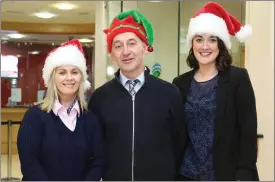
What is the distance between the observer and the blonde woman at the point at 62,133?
49.9 inches

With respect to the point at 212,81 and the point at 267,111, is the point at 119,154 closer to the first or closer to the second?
the point at 212,81

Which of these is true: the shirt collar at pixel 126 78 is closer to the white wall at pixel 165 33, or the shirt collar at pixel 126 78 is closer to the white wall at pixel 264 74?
the white wall at pixel 264 74

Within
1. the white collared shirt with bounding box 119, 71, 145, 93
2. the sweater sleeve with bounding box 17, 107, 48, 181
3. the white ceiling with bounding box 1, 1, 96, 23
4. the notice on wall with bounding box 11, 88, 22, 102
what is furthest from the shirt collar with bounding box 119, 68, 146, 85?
the notice on wall with bounding box 11, 88, 22, 102

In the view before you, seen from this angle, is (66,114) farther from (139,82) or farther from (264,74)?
(264,74)

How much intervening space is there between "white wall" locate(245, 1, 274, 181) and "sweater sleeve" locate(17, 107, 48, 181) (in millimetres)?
758

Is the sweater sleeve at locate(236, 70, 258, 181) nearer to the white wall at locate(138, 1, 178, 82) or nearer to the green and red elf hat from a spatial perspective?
the green and red elf hat

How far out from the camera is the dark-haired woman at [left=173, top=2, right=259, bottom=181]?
4.09 feet

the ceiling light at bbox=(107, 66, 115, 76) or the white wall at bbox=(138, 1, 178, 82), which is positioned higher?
the white wall at bbox=(138, 1, 178, 82)

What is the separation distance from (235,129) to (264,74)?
25 cm

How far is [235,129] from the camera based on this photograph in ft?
4.16

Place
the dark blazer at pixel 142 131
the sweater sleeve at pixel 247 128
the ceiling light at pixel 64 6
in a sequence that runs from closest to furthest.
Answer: the sweater sleeve at pixel 247 128
the dark blazer at pixel 142 131
the ceiling light at pixel 64 6

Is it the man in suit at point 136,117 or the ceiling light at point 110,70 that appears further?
the ceiling light at point 110,70

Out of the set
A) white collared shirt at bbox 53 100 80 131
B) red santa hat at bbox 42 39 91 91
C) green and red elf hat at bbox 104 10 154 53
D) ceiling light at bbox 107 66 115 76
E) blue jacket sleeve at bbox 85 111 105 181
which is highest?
green and red elf hat at bbox 104 10 154 53

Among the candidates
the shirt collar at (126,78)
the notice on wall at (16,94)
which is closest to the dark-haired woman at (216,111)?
the shirt collar at (126,78)
